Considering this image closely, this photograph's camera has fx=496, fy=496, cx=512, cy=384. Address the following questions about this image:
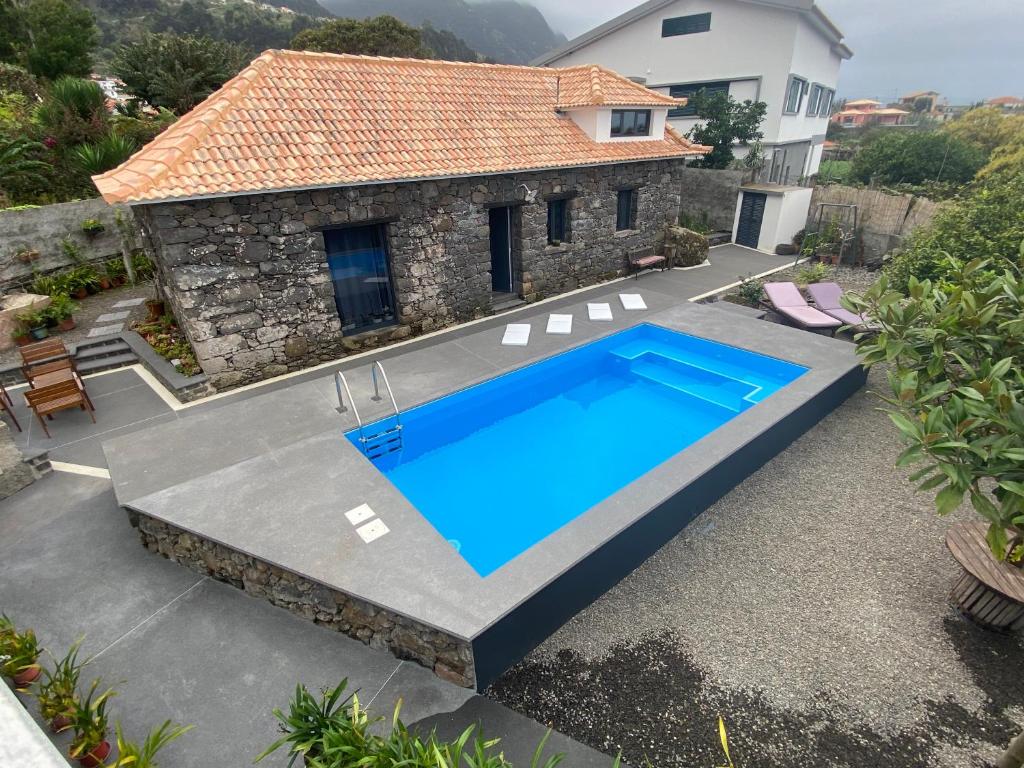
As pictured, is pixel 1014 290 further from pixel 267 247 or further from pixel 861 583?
pixel 267 247

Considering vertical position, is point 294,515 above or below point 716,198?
below

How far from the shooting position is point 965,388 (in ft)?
11.5

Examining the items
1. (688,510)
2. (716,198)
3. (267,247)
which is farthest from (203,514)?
(716,198)

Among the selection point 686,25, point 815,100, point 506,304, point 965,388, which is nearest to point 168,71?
point 506,304

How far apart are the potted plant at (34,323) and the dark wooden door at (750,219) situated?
21230 millimetres

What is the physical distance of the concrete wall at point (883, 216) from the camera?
1555cm

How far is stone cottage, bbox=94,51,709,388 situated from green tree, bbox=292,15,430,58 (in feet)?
94.1

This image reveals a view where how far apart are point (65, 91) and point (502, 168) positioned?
45.9 ft

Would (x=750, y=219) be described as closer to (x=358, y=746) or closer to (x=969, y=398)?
(x=969, y=398)

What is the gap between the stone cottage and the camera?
27.8 feet

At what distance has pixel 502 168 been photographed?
10969mm

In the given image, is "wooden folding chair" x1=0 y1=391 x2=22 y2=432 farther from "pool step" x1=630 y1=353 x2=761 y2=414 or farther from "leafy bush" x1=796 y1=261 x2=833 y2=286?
"leafy bush" x1=796 y1=261 x2=833 y2=286

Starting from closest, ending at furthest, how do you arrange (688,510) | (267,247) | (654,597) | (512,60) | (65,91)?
(654,597) < (688,510) < (267,247) < (65,91) < (512,60)

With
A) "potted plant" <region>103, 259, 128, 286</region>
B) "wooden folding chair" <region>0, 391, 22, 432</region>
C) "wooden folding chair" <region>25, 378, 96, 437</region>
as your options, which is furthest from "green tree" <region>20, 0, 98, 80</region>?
"wooden folding chair" <region>25, 378, 96, 437</region>
